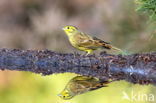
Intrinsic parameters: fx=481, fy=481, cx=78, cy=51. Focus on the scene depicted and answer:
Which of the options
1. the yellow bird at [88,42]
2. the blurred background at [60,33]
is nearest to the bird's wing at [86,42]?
the yellow bird at [88,42]

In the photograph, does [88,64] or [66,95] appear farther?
[88,64]

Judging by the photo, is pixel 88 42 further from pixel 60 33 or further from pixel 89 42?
pixel 60 33

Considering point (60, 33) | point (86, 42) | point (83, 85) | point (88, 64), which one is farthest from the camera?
point (60, 33)

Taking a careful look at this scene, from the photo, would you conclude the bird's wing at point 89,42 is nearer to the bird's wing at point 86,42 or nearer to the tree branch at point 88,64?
the bird's wing at point 86,42

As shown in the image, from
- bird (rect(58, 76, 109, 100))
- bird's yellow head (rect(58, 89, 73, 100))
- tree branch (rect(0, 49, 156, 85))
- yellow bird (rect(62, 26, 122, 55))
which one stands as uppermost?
yellow bird (rect(62, 26, 122, 55))

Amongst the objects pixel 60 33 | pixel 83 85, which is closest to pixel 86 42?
pixel 83 85

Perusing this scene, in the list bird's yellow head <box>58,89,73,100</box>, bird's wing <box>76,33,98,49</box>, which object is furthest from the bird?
bird's wing <box>76,33,98,49</box>

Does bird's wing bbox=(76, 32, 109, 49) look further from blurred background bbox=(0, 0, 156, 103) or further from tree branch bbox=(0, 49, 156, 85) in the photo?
blurred background bbox=(0, 0, 156, 103)
